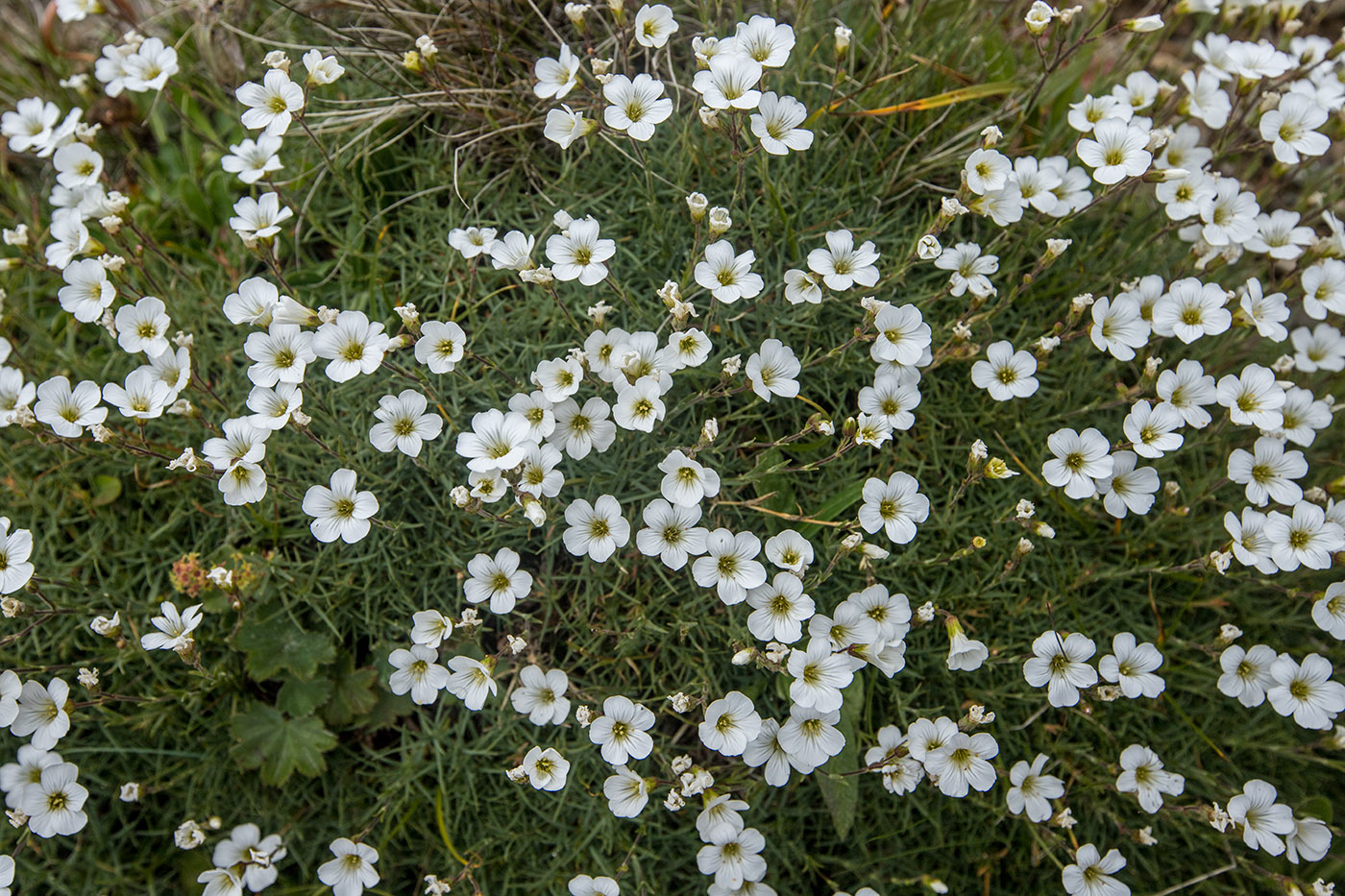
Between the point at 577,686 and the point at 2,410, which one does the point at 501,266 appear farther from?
the point at 2,410

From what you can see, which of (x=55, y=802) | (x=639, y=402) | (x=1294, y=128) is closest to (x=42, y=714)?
(x=55, y=802)

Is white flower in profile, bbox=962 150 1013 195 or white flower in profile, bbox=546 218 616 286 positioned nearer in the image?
white flower in profile, bbox=546 218 616 286

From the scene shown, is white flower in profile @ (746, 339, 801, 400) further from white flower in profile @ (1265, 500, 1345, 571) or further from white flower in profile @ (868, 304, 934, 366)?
white flower in profile @ (1265, 500, 1345, 571)

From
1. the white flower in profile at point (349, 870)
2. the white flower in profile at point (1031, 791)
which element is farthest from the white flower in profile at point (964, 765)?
the white flower in profile at point (349, 870)

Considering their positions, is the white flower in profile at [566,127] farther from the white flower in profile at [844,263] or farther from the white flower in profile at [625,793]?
the white flower in profile at [625,793]

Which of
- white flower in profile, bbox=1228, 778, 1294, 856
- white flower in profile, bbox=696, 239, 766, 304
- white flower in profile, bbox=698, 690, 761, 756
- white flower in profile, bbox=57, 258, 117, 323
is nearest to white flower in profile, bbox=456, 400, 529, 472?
white flower in profile, bbox=696, 239, 766, 304
